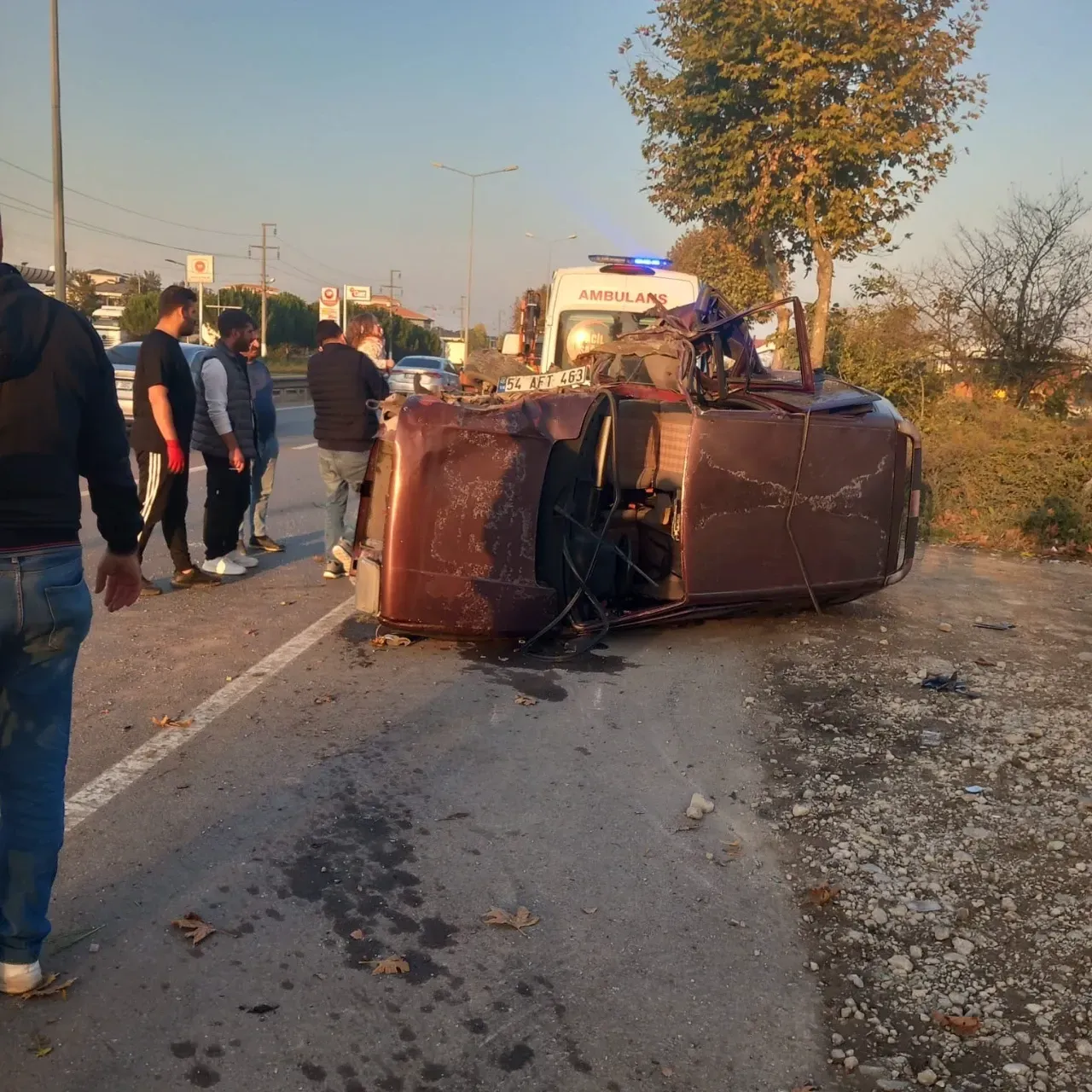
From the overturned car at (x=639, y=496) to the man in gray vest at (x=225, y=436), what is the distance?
1.48m

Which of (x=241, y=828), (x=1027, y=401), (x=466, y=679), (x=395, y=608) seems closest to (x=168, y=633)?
(x=395, y=608)

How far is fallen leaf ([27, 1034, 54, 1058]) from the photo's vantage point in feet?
7.64

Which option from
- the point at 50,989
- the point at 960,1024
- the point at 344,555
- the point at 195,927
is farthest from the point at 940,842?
the point at 344,555

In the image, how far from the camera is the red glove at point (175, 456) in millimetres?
6270

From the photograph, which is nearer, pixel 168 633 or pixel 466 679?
pixel 466 679

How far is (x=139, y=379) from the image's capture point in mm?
6250

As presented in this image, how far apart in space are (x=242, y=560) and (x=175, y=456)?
4.71 ft

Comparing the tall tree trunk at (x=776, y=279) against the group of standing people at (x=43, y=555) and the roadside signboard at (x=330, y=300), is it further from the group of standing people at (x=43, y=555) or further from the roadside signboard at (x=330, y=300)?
the roadside signboard at (x=330, y=300)

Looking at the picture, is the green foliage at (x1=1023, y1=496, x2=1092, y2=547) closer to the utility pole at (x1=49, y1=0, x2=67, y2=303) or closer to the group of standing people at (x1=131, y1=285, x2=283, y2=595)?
the group of standing people at (x1=131, y1=285, x2=283, y2=595)

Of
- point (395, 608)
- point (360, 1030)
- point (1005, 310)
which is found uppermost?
point (1005, 310)

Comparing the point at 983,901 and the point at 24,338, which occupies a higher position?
the point at 24,338

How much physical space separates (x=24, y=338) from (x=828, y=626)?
5463 mm

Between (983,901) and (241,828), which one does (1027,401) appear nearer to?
(983,901)

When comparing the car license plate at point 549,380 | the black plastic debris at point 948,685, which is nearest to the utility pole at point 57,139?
the car license plate at point 549,380
